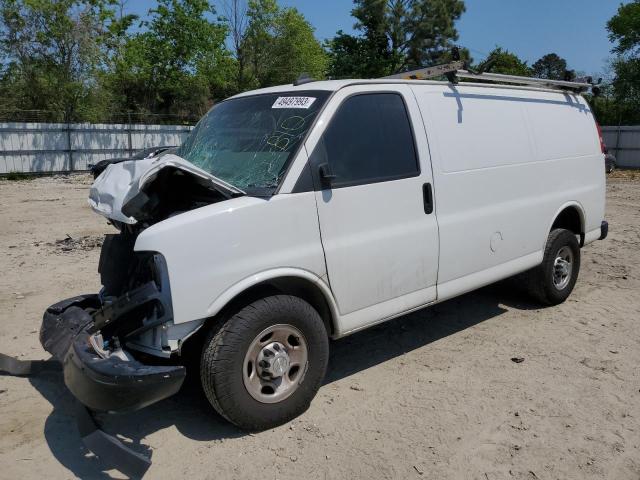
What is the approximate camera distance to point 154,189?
3.49 m

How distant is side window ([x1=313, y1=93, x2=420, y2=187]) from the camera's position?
12.4 feet

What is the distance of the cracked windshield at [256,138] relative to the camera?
3701 mm

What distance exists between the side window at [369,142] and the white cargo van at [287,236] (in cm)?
1

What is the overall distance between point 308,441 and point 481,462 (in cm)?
104

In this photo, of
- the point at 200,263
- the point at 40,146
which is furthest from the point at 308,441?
the point at 40,146

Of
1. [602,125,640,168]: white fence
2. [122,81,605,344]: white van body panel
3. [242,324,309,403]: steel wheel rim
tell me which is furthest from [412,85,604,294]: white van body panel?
[602,125,640,168]: white fence

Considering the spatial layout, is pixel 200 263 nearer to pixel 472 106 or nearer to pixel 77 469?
pixel 77 469

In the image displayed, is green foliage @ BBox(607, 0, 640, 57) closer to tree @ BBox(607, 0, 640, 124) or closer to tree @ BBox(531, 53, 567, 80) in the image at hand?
tree @ BBox(607, 0, 640, 124)

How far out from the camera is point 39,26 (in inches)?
1001

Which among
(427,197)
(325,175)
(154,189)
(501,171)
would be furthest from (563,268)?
(154,189)

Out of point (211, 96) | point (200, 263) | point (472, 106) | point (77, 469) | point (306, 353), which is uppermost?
point (211, 96)

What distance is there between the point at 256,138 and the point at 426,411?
88.4 inches

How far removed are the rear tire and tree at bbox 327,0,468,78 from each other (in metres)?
35.7

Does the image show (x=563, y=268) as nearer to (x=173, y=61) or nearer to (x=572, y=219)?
(x=572, y=219)
